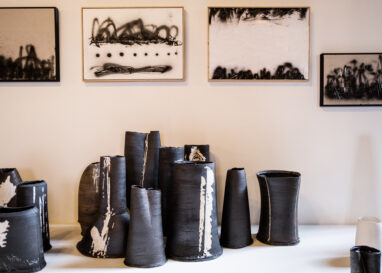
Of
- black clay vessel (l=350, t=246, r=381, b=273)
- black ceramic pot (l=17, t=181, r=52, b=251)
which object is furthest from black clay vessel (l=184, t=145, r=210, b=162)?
black clay vessel (l=350, t=246, r=381, b=273)

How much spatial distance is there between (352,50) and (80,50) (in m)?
1.07

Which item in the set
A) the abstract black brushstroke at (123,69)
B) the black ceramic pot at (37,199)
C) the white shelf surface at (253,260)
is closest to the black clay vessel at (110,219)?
the white shelf surface at (253,260)

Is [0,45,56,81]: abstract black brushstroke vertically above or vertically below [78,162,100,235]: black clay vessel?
above

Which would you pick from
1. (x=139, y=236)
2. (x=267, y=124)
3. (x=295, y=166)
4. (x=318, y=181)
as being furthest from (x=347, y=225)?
(x=139, y=236)

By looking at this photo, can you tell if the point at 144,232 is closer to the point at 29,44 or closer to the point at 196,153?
the point at 196,153

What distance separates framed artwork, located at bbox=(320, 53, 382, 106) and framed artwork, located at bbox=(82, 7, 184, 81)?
58 cm

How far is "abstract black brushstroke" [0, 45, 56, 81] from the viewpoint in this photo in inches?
54.6

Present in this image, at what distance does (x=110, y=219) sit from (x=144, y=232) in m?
0.14

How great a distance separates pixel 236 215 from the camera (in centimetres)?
114

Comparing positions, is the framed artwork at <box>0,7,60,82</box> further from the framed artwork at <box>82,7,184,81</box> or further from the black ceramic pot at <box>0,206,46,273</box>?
the black ceramic pot at <box>0,206,46,273</box>

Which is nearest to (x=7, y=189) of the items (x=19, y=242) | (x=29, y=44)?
(x=19, y=242)

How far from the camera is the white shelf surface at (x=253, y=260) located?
0.97 metres

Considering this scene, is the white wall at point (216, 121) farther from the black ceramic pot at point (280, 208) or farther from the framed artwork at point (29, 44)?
the black ceramic pot at point (280, 208)

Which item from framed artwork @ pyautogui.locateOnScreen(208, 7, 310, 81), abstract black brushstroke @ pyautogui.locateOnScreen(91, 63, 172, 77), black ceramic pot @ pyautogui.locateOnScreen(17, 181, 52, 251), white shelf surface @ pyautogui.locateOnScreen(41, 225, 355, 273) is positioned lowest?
white shelf surface @ pyautogui.locateOnScreen(41, 225, 355, 273)
